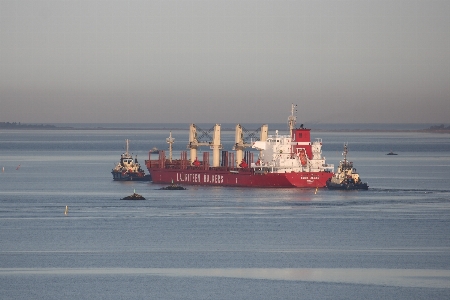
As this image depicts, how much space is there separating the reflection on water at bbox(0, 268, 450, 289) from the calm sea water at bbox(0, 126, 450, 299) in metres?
0.05

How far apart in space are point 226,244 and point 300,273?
11338mm

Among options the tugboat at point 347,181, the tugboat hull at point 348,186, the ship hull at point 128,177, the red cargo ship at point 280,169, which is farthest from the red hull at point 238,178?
the ship hull at point 128,177

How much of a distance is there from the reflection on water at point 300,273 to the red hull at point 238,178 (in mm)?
51981

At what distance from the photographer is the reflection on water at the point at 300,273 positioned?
50094 mm

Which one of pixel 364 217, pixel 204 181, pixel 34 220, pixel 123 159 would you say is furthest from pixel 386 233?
pixel 123 159

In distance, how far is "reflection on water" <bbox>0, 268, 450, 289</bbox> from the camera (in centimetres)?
5009

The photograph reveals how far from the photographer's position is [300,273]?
52.1 meters

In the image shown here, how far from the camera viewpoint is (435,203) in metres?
90.6

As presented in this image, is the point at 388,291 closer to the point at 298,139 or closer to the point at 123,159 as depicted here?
the point at 298,139

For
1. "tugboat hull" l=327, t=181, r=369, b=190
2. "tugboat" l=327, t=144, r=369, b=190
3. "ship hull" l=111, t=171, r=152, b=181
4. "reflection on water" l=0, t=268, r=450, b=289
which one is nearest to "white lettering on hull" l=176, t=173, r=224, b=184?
"ship hull" l=111, t=171, r=152, b=181

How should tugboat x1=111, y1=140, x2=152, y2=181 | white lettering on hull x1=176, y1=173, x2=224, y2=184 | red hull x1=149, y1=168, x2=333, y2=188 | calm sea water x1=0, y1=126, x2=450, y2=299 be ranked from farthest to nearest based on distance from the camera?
tugboat x1=111, y1=140, x2=152, y2=181, white lettering on hull x1=176, y1=173, x2=224, y2=184, red hull x1=149, y1=168, x2=333, y2=188, calm sea water x1=0, y1=126, x2=450, y2=299

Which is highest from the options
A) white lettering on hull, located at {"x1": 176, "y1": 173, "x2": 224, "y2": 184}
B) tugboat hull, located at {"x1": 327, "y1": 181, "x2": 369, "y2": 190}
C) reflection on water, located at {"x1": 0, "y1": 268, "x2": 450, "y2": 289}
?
white lettering on hull, located at {"x1": 176, "y1": 173, "x2": 224, "y2": 184}

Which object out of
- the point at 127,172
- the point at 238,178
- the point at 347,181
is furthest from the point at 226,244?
the point at 127,172

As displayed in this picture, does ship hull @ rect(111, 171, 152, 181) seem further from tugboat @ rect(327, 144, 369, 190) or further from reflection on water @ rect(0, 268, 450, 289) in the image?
reflection on water @ rect(0, 268, 450, 289)
